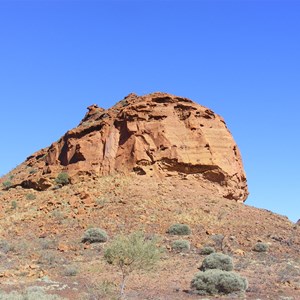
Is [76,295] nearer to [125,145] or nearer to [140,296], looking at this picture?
[140,296]

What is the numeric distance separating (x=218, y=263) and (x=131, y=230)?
8.65m

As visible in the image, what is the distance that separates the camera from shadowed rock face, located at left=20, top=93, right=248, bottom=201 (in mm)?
39000

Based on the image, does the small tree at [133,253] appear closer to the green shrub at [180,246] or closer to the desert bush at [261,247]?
the green shrub at [180,246]

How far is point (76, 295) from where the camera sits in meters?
16.9

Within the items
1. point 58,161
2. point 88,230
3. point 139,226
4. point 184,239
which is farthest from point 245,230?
point 58,161

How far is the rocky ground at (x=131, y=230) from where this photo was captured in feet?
63.6

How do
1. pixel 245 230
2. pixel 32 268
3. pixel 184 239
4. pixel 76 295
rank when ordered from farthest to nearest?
pixel 245 230 → pixel 184 239 → pixel 32 268 → pixel 76 295

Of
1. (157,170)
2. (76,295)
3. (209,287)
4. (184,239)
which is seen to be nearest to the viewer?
(76,295)

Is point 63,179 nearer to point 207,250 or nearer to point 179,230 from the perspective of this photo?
point 179,230

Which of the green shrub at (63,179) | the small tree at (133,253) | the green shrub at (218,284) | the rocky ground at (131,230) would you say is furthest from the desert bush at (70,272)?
the green shrub at (63,179)

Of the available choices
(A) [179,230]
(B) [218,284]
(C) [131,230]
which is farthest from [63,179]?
(B) [218,284]

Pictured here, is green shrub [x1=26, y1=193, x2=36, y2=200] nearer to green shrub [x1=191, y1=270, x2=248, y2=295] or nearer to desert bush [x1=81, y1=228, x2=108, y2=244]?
desert bush [x1=81, y1=228, x2=108, y2=244]

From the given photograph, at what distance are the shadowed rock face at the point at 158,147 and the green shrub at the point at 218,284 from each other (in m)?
19.7

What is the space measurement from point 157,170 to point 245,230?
10424 mm
